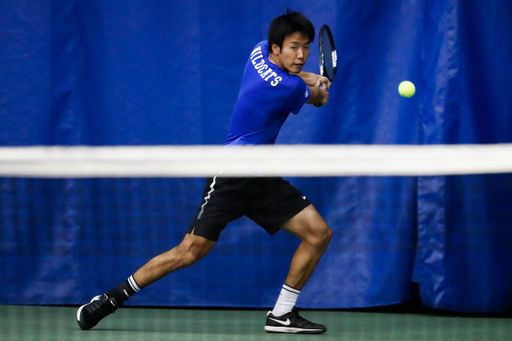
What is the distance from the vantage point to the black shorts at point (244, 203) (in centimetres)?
299

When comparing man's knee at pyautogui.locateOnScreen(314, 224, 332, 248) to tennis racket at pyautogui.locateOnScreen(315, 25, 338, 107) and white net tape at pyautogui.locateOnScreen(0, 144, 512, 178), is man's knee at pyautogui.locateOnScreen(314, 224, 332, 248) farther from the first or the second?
tennis racket at pyautogui.locateOnScreen(315, 25, 338, 107)

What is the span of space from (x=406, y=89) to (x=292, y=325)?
4.11 ft

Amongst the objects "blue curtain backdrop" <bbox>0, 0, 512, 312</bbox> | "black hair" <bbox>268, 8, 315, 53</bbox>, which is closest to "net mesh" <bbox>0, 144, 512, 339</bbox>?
"blue curtain backdrop" <bbox>0, 0, 512, 312</bbox>

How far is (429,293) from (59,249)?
1.95m

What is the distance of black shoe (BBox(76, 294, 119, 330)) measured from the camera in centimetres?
302

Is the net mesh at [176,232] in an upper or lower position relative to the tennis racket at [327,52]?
lower

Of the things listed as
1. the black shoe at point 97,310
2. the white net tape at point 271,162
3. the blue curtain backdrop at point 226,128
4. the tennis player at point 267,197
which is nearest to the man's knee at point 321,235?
the tennis player at point 267,197

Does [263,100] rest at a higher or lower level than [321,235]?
higher

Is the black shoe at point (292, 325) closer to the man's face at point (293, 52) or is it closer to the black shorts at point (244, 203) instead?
the black shorts at point (244, 203)

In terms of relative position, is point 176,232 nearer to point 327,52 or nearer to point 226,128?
point 226,128

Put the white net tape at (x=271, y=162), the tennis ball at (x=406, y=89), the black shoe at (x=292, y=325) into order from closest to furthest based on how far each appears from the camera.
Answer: the white net tape at (x=271, y=162) → the black shoe at (x=292, y=325) → the tennis ball at (x=406, y=89)

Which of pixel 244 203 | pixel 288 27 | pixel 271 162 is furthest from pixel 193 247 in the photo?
pixel 288 27

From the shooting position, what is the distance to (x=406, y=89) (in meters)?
3.44

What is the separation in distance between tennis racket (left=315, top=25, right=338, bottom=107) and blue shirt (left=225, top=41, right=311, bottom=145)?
264 mm
